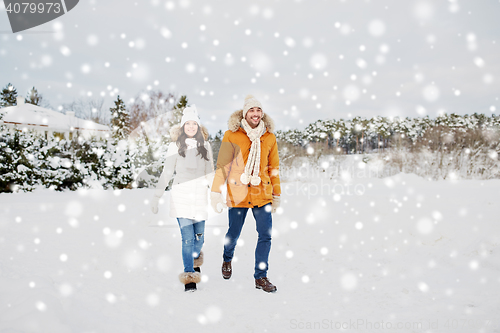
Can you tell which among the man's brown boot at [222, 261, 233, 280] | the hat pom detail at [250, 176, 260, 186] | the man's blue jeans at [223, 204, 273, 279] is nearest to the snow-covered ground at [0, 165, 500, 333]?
the man's brown boot at [222, 261, 233, 280]

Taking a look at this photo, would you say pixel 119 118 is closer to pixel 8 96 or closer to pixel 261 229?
pixel 8 96

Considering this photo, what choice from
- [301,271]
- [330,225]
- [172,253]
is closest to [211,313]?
[301,271]

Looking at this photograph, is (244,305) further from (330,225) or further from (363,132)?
(363,132)

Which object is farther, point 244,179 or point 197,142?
point 197,142

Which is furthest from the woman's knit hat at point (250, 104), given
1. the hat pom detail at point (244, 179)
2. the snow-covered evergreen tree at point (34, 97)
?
the snow-covered evergreen tree at point (34, 97)

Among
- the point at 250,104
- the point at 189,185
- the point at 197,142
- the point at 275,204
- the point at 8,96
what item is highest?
the point at 8,96

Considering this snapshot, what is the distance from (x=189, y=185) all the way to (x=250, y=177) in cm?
76

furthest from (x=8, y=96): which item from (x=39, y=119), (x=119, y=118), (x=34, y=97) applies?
(x=39, y=119)

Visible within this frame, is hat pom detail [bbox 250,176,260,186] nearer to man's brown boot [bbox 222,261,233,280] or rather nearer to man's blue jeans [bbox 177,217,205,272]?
man's blue jeans [bbox 177,217,205,272]

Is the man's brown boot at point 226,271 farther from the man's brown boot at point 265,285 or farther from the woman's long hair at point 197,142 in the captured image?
the woman's long hair at point 197,142

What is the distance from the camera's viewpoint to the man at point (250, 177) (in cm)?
349

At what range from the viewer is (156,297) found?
10.2ft

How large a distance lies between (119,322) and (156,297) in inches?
25.6

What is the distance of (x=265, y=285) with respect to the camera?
3391 millimetres
